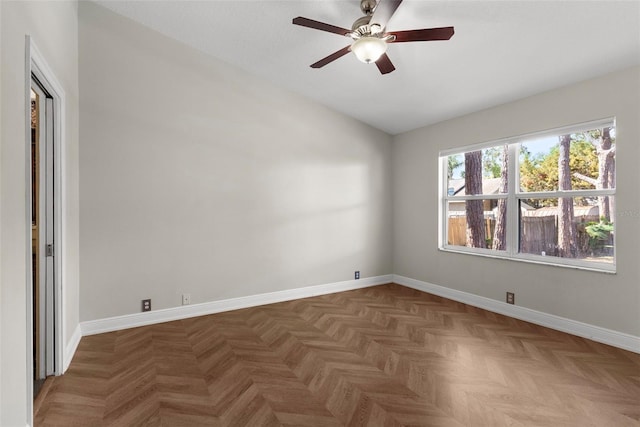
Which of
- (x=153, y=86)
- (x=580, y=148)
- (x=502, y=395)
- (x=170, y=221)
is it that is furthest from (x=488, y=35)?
(x=170, y=221)

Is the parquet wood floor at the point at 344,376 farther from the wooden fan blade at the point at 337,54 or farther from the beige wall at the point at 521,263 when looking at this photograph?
the wooden fan blade at the point at 337,54

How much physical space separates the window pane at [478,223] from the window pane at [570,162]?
0.45 meters

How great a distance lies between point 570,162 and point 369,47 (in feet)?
8.45

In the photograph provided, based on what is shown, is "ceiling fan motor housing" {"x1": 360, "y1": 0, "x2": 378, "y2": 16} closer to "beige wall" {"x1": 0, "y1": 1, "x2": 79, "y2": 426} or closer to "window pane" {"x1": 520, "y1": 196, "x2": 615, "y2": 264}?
"beige wall" {"x1": 0, "y1": 1, "x2": 79, "y2": 426}

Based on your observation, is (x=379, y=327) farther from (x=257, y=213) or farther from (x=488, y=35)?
(x=488, y=35)

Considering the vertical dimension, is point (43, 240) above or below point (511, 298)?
above

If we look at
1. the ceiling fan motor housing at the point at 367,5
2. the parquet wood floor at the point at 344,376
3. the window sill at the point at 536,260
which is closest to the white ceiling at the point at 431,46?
the ceiling fan motor housing at the point at 367,5

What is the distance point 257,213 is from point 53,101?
227 centimetres

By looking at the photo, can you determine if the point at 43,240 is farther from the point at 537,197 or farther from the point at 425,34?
the point at 537,197

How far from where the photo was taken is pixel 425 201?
488cm

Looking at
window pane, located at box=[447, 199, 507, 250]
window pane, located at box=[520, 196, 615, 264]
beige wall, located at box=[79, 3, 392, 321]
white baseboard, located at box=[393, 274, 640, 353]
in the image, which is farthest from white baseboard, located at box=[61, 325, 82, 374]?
window pane, located at box=[520, 196, 615, 264]

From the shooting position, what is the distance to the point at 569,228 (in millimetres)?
3412

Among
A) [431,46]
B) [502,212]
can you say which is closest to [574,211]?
[502,212]

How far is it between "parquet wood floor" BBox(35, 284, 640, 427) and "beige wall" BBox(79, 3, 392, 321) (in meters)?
0.61
